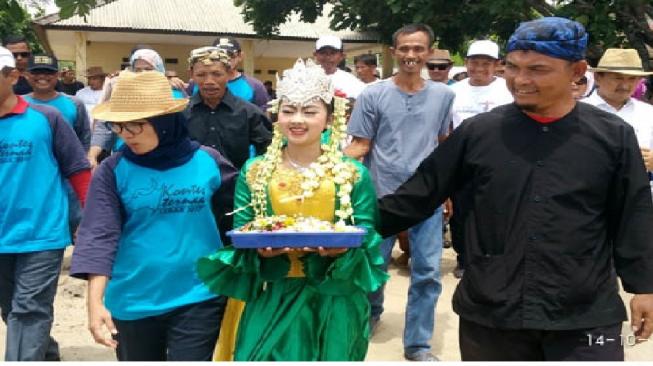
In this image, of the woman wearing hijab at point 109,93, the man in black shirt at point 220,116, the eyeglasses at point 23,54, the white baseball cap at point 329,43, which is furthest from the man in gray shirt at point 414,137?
the eyeglasses at point 23,54

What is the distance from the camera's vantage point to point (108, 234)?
3.31 meters

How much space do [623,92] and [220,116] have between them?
2.66 metres

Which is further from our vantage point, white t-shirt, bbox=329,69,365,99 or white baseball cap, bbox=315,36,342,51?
white baseball cap, bbox=315,36,342,51

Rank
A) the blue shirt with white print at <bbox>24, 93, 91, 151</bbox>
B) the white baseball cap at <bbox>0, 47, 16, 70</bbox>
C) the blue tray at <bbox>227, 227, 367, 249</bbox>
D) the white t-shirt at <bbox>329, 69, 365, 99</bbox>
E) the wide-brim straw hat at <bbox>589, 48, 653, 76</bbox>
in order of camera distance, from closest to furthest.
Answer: the blue tray at <bbox>227, 227, 367, 249</bbox>, the white baseball cap at <bbox>0, 47, 16, 70</bbox>, the wide-brim straw hat at <bbox>589, 48, 653, 76</bbox>, the blue shirt with white print at <bbox>24, 93, 91, 151</bbox>, the white t-shirt at <bbox>329, 69, 365, 99</bbox>

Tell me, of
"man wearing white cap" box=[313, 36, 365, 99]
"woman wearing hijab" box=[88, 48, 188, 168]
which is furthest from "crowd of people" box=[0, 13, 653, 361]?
"man wearing white cap" box=[313, 36, 365, 99]

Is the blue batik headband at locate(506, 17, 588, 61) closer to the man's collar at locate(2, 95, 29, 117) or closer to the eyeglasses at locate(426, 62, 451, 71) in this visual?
the man's collar at locate(2, 95, 29, 117)

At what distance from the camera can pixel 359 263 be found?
316cm

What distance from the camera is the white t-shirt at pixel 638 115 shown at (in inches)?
203

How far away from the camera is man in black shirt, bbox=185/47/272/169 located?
5.14 metres

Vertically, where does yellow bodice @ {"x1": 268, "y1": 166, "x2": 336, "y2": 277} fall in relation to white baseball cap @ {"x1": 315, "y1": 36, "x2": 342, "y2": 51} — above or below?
below

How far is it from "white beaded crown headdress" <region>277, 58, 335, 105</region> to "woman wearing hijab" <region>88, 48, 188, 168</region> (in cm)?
207

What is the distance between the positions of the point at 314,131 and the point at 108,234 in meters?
0.98

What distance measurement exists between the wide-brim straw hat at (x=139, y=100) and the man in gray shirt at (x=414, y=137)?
2.12m

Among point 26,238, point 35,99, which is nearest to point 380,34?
point 35,99
